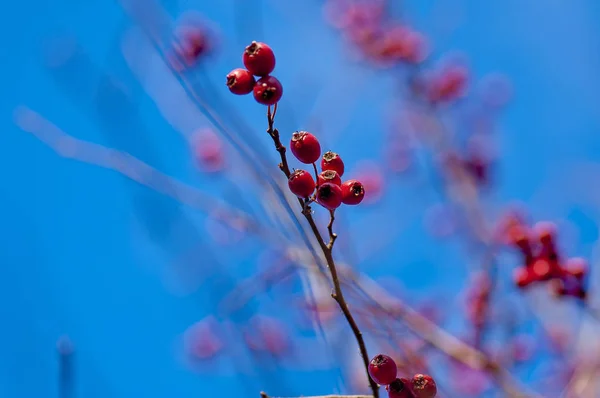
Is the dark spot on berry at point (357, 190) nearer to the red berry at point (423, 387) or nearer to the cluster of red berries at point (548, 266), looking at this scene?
the red berry at point (423, 387)

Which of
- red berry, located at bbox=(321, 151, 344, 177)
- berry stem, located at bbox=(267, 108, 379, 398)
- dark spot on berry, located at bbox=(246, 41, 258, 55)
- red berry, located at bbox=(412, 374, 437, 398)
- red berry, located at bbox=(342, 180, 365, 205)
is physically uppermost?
dark spot on berry, located at bbox=(246, 41, 258, 55)

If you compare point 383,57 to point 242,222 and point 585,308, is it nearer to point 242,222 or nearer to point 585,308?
point 242,222

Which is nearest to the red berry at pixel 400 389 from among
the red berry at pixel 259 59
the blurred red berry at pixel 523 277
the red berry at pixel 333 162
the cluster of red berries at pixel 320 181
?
the cluster of red berries at pixel 320 181

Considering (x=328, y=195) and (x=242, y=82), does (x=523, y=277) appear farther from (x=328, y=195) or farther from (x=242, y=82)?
(x=242, y=82)


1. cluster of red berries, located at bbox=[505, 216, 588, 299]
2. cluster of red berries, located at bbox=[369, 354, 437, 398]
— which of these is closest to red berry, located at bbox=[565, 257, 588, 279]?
cluster of red berries, located at bbox=[505, 216, 588, 299]

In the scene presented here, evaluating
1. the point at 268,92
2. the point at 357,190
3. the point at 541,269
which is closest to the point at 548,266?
the point at 541,269

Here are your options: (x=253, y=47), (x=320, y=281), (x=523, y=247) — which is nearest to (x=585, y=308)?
(x=523, y=247)

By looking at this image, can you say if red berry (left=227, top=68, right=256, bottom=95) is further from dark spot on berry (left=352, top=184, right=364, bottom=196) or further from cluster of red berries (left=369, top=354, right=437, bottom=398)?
cluster of red berries (left=369, top=354, right=437, bottom=398)

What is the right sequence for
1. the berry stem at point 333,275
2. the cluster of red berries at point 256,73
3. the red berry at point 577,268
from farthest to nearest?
the red berry at point 577,268 < the cluster of red berries at point 256,73 < the berry stem at point 333,275
